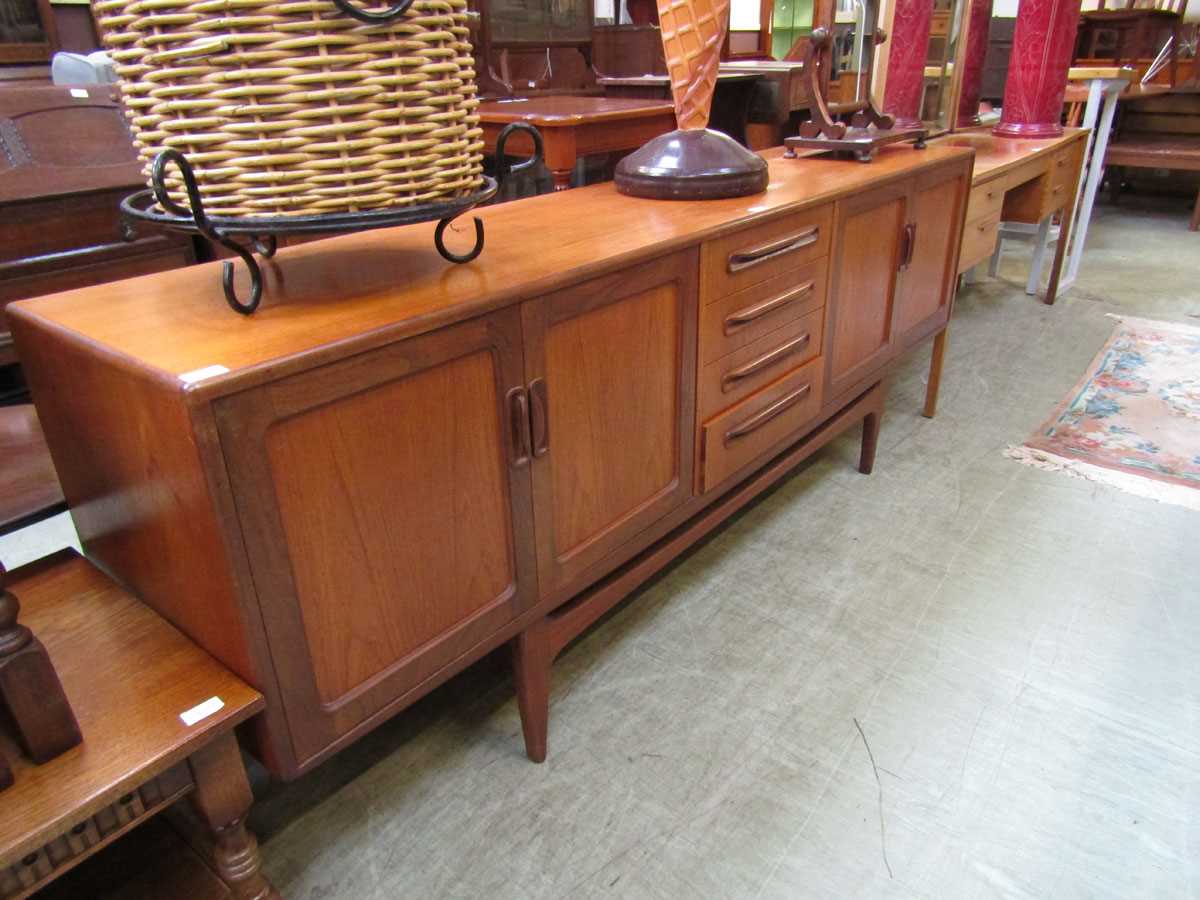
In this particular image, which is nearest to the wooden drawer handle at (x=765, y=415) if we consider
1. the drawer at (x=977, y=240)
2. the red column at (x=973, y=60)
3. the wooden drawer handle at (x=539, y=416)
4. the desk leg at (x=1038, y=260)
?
the wooden drawer handle at (x=539, y=416)

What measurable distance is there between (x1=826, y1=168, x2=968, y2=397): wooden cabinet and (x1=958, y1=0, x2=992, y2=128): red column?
4.32 ft

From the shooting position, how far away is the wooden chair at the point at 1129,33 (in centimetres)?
537

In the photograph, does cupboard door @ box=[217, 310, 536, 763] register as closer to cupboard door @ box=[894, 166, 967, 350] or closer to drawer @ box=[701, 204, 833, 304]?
drawer @ box=[701, 204, 833, 304]

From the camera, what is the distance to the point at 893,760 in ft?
4.32

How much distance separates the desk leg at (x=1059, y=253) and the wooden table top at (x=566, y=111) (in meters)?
1.70

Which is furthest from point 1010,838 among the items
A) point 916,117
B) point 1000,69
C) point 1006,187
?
point 1000,69

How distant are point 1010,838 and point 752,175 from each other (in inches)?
45.3

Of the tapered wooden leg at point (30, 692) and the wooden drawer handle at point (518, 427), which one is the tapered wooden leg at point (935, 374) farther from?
the tapered wooden leg at point (30, 692)

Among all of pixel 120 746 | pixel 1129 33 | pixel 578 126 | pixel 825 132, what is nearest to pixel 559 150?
pixel 578 126

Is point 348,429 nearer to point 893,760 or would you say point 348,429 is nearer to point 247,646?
point 247,646

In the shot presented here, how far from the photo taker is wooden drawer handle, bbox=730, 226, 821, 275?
135 centimetres

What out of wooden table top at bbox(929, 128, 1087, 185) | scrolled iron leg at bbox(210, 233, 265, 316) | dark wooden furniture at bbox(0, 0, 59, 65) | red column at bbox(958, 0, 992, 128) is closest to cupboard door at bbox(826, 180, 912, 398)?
wooden table top at bbox(929, 128, 1087, 185)

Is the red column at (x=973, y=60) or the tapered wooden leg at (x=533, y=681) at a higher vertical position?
the red column at (x=973, y=60)

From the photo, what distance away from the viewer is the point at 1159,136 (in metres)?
5.19
